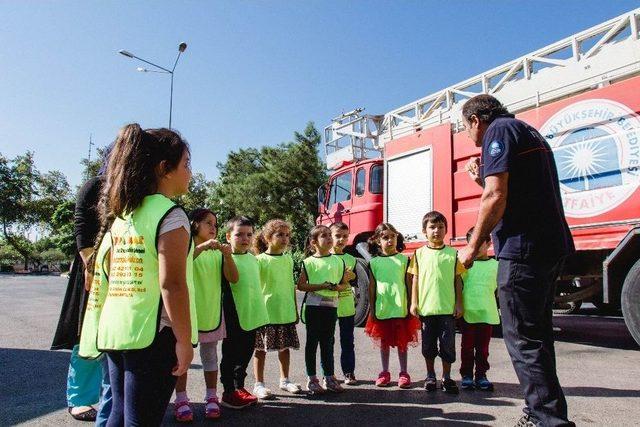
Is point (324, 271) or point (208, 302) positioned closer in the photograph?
point (208, 302)

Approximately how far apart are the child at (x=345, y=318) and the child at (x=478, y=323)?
95 cm

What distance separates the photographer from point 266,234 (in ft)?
14.4

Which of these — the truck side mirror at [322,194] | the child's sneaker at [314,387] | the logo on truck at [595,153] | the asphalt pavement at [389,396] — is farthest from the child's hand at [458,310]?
the truck side mirror at [322,194]

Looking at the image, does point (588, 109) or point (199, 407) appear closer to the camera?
point (199, 407)

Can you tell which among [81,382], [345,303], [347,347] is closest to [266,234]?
[345,303]

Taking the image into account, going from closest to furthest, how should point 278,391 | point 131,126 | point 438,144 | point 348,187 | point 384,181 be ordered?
point 131,126
point 278,391
point 438,144
point 384,181
point 348,187

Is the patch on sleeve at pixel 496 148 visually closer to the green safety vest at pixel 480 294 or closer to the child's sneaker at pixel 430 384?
the green safety vest at pixel 480 294

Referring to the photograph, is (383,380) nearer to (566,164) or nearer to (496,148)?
(496,148)

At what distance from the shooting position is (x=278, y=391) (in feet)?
13.8

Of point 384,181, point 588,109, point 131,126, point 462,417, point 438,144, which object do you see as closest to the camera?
point 131,126

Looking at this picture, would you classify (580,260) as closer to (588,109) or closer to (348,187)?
(588,109)

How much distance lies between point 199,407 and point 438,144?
16.3ft

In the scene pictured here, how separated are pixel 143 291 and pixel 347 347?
301 cm

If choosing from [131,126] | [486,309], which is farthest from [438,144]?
[131,126]
